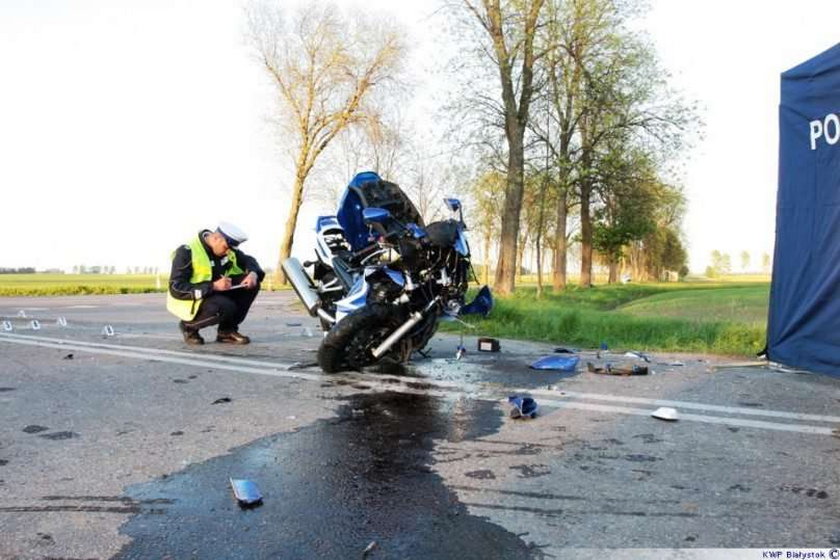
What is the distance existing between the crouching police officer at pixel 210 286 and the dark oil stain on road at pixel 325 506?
4599 millimetres

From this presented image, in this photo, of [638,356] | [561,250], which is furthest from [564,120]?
[638,356]

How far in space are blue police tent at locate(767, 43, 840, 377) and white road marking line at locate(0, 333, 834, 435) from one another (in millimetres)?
2243

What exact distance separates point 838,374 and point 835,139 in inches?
82.7

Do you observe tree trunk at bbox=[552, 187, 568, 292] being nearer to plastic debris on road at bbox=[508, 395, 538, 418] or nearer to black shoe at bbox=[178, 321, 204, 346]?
black shoe at bbox=[178, 321, 204, 346]

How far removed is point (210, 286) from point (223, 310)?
1.13 ft

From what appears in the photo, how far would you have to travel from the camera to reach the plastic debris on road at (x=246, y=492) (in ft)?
8.65

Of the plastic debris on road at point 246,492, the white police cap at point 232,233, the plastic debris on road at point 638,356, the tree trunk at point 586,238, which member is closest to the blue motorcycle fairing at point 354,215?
the white police cap at point 232,233

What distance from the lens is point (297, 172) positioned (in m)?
32.6

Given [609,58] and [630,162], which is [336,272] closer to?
[609,58]

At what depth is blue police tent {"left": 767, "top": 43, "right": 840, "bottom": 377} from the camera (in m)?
5.90

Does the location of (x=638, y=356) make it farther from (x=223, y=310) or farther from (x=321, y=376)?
(x=223, y=310)

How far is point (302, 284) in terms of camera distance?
752 cm

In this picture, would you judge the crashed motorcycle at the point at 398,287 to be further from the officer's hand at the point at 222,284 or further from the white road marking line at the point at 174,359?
the officer's hand at the point at 222,284

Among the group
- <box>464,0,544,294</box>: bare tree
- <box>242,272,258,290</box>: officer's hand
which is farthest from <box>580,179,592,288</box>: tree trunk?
<box>242,272,258,290</box>: officer's hand
